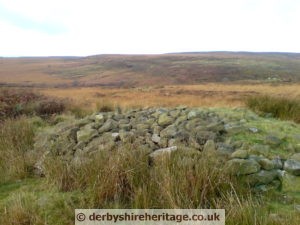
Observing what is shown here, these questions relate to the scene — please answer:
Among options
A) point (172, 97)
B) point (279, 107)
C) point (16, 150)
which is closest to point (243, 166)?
point (16, 150)

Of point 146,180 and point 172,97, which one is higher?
point 146,180

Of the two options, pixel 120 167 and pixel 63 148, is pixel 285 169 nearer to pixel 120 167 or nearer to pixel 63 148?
pixel 120 167

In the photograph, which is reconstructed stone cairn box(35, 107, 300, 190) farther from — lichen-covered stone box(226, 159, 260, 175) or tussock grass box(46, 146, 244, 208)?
tussock grass box(46, 146, 244, 208)

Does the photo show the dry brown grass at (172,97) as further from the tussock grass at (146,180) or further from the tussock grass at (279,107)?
the tussock grass at (146,180)

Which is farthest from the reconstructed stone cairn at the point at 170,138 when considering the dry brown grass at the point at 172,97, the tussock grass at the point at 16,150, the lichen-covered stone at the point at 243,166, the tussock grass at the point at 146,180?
the dry brown grass at the point at 172,97

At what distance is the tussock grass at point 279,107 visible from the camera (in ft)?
29.1

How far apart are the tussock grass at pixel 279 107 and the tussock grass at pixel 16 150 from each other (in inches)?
190

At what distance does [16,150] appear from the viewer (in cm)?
692

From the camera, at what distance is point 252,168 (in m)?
5.32

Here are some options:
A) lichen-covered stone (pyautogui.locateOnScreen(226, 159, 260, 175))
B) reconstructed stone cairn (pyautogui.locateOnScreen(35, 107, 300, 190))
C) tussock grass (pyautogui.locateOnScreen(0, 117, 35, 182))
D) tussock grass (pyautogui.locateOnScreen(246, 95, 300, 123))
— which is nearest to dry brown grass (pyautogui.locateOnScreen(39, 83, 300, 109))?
tussock grass (pyautogui.locateOnScreen(246, 95, 300, 123))

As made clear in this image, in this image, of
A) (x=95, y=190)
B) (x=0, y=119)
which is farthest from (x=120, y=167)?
(x=0, y=119)

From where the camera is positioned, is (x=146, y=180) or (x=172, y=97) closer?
(x=146, y=180)

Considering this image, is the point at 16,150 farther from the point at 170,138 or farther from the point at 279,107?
the point at 279,107

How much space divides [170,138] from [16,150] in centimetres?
262
